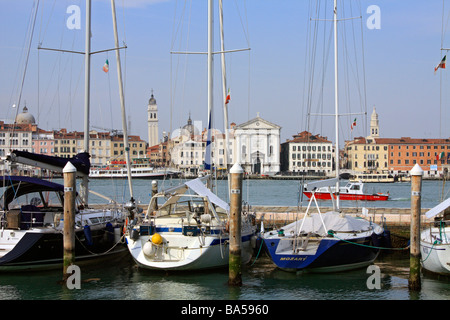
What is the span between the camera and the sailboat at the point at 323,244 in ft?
54.9

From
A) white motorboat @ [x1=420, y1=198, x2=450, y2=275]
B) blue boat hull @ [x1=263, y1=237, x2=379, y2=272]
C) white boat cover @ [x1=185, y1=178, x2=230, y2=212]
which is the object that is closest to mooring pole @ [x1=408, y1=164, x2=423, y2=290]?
white motorboat @ [x1=420, y1=198, x2=450, y2=275]

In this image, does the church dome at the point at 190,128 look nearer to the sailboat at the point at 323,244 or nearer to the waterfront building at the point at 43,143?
the waterfront building at the point at 43,143

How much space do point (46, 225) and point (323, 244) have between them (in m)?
7.73

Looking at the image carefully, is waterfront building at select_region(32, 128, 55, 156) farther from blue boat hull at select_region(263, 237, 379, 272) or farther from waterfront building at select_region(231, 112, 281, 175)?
blue boat hull at select_region(263, 237, 379, 272)

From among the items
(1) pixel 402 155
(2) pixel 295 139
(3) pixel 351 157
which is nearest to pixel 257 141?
(2) pixel 295 139

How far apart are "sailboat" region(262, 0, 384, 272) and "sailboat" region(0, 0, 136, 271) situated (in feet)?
16.1

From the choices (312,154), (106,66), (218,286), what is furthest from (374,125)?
(218,286)

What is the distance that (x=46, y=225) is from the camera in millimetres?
17766

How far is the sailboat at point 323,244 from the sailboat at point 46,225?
4.92 m

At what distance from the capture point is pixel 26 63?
69.3 ft

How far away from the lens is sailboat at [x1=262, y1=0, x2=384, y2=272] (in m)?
16.7
